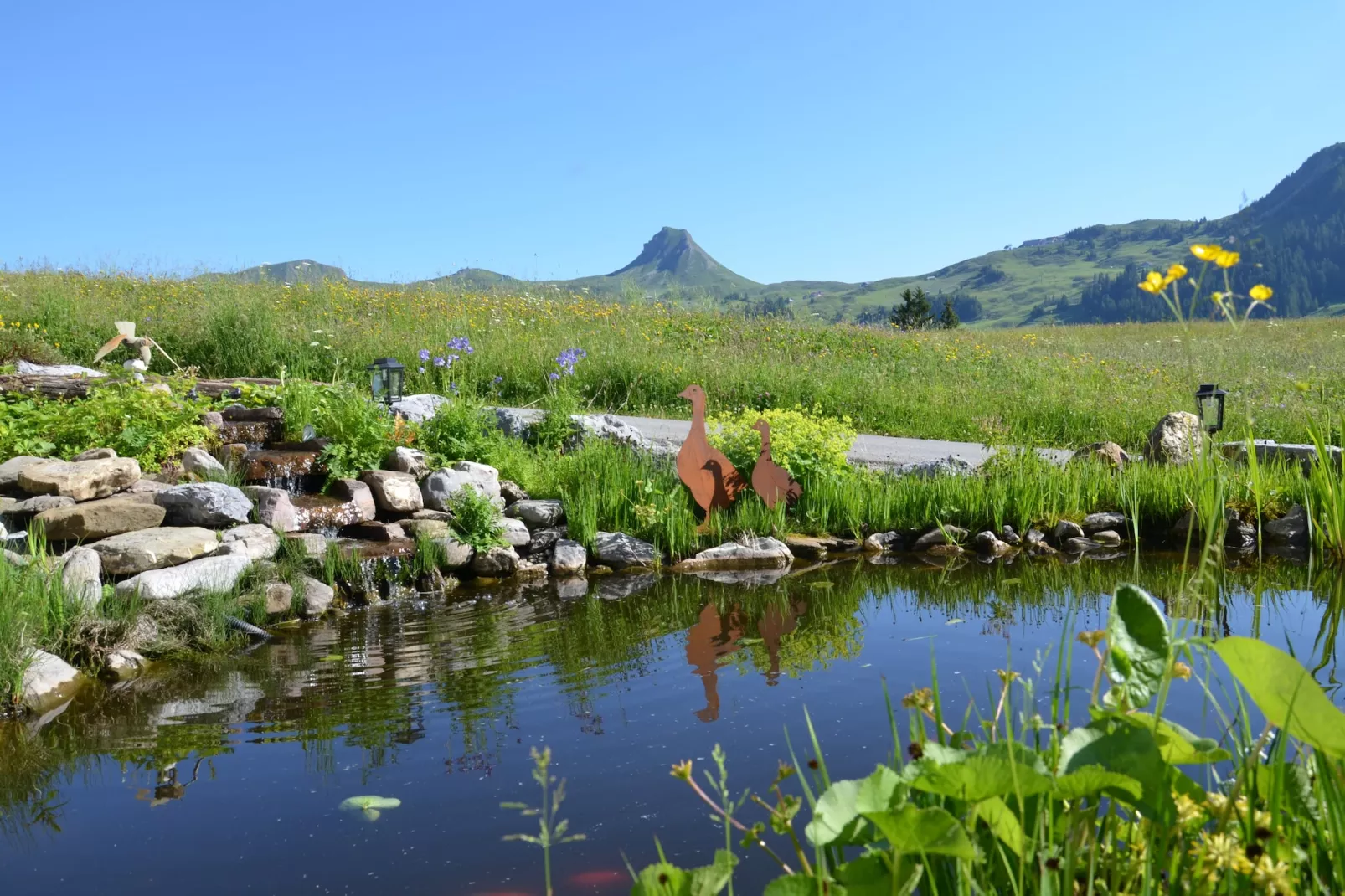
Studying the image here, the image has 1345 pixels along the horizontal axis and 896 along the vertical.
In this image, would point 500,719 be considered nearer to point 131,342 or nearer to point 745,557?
point 745,557

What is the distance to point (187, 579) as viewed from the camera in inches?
214

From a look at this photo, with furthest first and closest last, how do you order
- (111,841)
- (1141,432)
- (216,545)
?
1. (1141,432)
2. (216,545)
3. (111,841)

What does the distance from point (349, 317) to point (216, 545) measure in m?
9.59

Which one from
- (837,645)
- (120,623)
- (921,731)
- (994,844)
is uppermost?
(921,731)

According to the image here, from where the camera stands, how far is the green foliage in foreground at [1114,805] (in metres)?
1.35

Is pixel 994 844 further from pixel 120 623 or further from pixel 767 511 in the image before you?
pixel 767 511

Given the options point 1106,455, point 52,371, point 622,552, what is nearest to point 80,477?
point 622,552

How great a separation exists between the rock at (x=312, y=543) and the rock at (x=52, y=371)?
3886 mm

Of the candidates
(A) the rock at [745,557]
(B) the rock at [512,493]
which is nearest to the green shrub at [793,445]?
(A) the rock at [745,557]

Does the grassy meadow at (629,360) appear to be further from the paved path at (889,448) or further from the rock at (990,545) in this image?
the rock at (990,545)

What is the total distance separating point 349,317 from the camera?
15.0 metres

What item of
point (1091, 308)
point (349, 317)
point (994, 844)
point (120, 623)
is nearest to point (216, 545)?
point (120, 623)

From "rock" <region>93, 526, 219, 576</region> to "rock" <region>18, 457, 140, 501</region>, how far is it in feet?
2.34

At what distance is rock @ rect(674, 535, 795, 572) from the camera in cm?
700
